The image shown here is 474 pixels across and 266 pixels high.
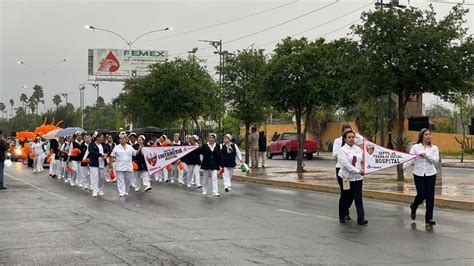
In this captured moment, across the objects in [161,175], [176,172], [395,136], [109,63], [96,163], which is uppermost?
[109,63]

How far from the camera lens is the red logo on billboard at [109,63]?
8012 cm

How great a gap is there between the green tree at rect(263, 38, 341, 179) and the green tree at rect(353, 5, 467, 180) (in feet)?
12.6

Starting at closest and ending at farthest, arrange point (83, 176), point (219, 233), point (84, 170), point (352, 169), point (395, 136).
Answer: point (219, 233)
point (352, 169)
point (84, 170)
point (83, 176)
point (395, 136)

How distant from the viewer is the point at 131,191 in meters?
19.6

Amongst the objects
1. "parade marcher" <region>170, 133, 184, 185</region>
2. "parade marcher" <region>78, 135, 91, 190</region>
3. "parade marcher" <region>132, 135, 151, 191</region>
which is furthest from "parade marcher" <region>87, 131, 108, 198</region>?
"parade marcher" <region>170, 133, 184, 185</region>

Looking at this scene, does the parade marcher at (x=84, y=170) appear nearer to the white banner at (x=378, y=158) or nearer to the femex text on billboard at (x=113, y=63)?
the white banner at (x=378, y=158)

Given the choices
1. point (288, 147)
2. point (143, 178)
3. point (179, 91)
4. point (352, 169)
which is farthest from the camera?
point (288, 147)

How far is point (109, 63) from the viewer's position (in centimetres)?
8038

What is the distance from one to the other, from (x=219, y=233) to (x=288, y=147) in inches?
1227

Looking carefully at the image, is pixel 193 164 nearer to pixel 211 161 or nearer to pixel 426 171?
pixel 211 161

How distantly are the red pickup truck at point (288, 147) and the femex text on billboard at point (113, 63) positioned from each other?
3939cm

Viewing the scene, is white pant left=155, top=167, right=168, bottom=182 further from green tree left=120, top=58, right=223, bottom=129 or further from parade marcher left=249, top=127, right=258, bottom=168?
green tree left=120, top=58, right=223, bottom=129

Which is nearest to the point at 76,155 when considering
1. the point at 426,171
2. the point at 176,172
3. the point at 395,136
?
the point at 176,172

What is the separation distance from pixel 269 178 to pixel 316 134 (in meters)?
31.4
